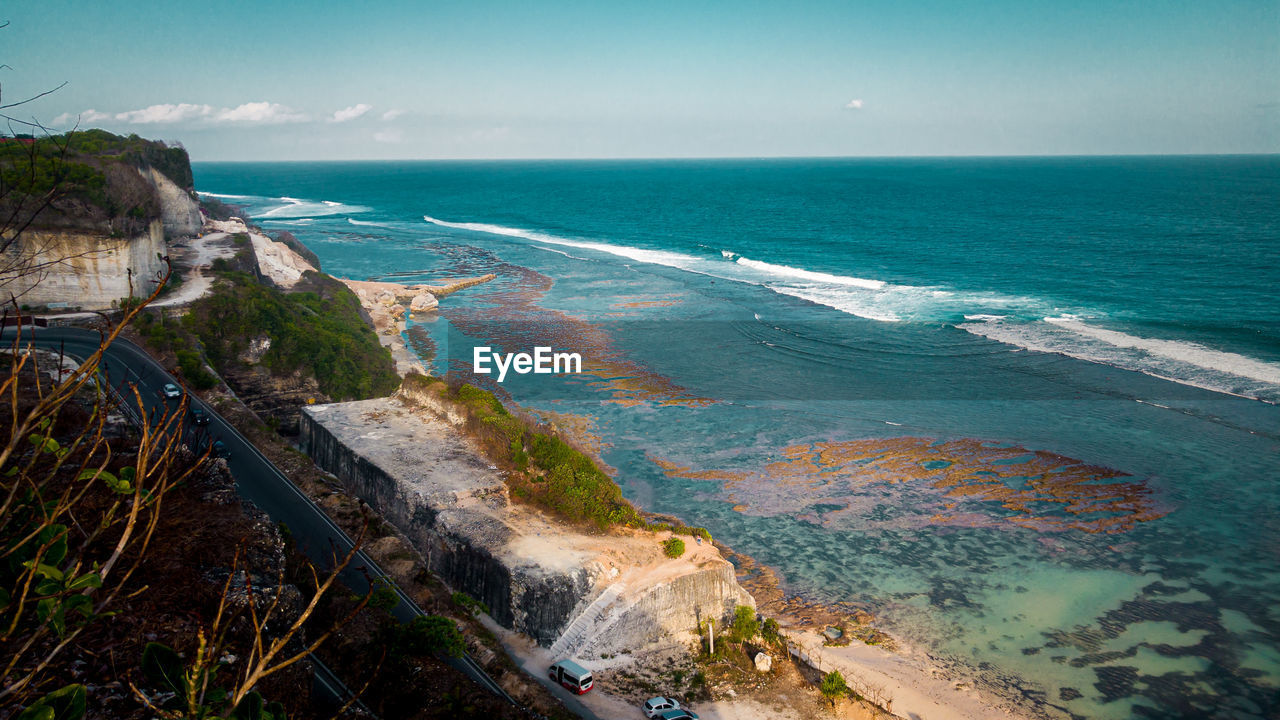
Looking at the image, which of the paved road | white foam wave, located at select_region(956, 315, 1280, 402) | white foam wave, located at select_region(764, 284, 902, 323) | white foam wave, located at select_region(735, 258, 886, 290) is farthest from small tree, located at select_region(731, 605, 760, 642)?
white foam wave, located at select_region(735, 258, 886, 290)

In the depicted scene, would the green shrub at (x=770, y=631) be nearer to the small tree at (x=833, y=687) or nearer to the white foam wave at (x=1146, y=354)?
the small tree at (x=833, y=687)

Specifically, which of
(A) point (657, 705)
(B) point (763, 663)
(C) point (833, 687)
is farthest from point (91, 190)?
(C) point (833, 687)

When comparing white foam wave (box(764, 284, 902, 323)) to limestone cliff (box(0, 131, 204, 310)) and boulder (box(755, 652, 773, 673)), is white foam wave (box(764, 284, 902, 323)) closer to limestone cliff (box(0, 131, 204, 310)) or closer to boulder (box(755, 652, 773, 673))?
boulder (box(755, 652, 773, 673))

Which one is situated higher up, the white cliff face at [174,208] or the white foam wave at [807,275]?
the white cliff face at [174,208]

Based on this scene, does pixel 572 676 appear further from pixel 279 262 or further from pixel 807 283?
pixel 807 283

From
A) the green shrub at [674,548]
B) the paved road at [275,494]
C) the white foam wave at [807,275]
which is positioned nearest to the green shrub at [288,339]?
the paved road at [275,494]

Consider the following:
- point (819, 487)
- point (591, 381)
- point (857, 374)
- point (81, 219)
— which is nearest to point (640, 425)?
point (591, 381)
